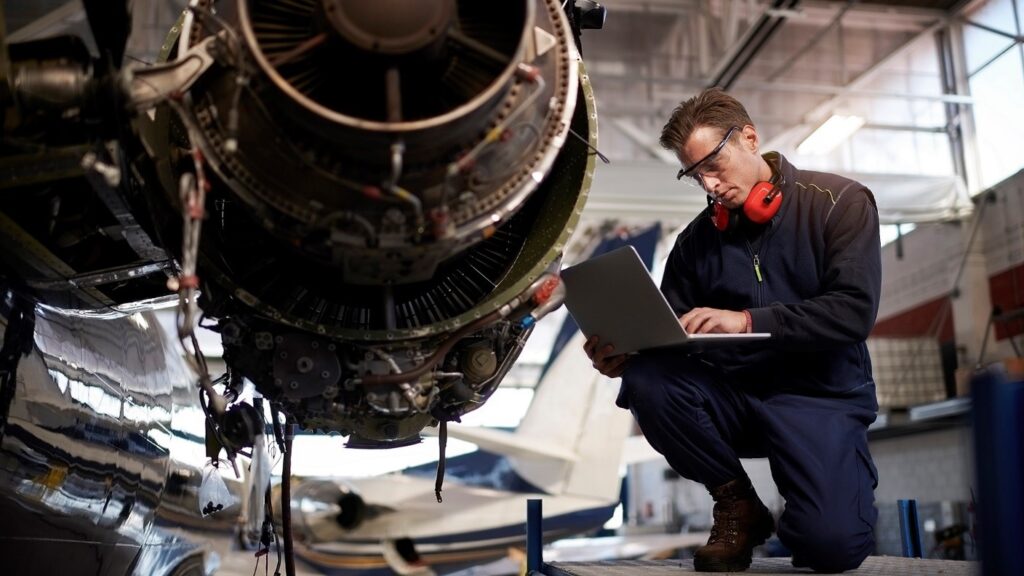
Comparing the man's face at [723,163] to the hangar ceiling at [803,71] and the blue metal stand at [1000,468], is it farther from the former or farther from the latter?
the hangar ceiling at [803,71]

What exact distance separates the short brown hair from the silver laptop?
0.68 metres

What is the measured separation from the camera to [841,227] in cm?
283

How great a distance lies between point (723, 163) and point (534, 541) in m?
1.81

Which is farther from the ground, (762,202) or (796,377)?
(762,202)

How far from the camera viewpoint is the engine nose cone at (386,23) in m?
1.61

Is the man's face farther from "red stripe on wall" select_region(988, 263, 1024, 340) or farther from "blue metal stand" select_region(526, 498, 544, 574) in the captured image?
"red stripe on wall" select_region(988, 263, 1024, 340)

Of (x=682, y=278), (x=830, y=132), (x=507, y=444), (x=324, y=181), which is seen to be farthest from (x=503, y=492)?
(x=324, y=181)

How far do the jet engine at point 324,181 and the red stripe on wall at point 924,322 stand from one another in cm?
1229

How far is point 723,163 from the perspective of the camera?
9.71 feet

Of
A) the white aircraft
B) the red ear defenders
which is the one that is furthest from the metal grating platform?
the white aircraft

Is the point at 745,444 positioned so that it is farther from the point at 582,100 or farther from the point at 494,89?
the point at 494,89

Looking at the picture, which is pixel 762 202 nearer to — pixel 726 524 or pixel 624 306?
pixel 624 306

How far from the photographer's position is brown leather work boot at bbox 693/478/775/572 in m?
2.76

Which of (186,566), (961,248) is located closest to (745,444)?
(186,566)
